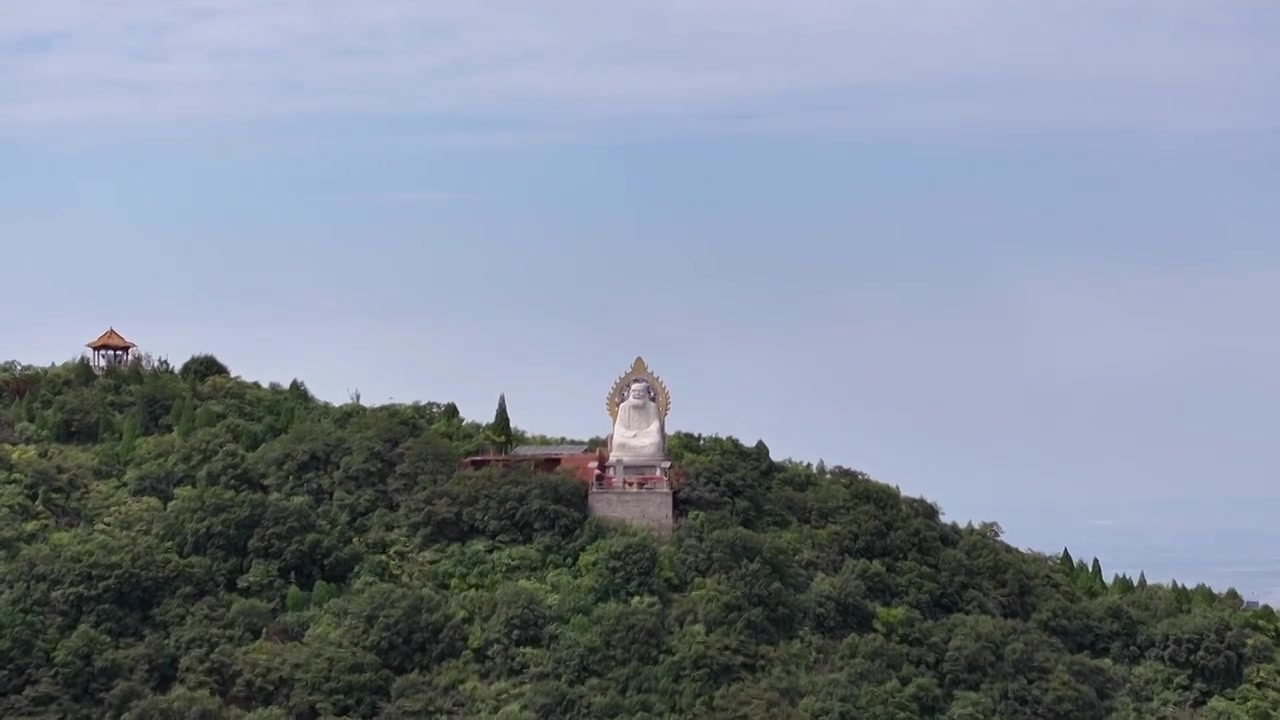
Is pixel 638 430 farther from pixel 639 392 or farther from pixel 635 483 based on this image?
pixel 635 483

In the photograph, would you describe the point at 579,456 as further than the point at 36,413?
No

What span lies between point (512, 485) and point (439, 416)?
735 cm

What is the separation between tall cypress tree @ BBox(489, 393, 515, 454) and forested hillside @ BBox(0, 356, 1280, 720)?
0.33m

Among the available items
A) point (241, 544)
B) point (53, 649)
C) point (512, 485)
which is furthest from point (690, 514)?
point (53, 649)

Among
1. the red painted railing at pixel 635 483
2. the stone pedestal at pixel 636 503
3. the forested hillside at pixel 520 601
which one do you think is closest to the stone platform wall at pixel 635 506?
the stone pedestal at pixel 636 503

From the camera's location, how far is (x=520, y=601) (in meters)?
45.0

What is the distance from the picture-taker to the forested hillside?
43500mm

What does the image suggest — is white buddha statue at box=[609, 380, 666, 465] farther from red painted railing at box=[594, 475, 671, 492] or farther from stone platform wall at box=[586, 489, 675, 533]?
stone platform wall at box=[586, 489, 675, 533]

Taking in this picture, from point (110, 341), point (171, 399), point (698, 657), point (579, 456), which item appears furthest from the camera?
point (110, 341)

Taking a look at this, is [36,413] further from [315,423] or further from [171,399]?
[315,423]

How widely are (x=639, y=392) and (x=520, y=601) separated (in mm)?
6566

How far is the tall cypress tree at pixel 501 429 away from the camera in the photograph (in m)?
54.2

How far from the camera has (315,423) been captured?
53.4 metres

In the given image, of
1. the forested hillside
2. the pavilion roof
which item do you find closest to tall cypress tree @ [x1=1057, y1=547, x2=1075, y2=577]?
the forested hillside
